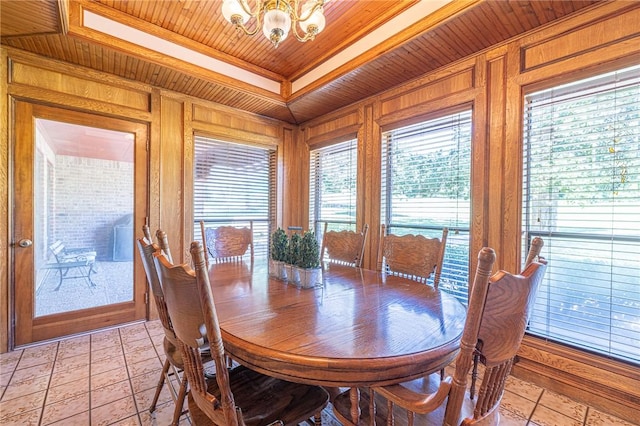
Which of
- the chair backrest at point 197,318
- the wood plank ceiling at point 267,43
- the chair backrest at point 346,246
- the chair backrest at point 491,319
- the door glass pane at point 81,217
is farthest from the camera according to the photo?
the door glass pane at point 81,217

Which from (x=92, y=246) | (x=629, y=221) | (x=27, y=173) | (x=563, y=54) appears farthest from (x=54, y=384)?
(x=563, y=54)

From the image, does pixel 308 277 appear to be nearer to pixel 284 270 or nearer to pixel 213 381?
pixel 284 270

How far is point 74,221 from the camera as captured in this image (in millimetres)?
2809

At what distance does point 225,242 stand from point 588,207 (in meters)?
2.91

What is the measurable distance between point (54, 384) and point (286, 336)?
2.18 meters

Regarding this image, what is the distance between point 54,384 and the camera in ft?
6.61

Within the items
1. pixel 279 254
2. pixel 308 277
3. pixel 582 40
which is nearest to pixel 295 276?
pixel 308 277

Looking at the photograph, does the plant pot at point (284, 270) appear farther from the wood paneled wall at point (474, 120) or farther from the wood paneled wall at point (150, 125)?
the wood paneled wall at point (150, 125)

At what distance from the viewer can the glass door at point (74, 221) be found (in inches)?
101

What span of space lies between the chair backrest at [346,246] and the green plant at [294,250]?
0.64m

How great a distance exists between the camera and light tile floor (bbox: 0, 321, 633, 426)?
5.59 feet

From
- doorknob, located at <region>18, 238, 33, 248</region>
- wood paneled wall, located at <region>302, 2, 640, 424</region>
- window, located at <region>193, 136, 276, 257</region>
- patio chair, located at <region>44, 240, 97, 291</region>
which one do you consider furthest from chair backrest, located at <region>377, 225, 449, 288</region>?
doorknob, located at <region>18, 238, 33, 248</region>

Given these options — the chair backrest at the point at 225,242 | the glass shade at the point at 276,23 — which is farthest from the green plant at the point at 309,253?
the glass shade at the point at 276,23

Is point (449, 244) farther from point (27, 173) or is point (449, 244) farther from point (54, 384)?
point (27, 173)
